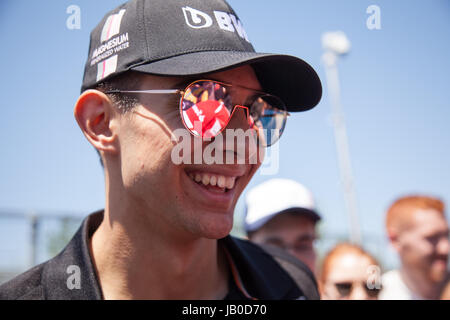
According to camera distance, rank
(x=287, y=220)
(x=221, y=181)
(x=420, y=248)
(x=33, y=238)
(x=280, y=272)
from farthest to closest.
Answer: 1. (x=33, y=238)
2. (x=287, y=220)
3. (x=420, y=248)
4. (x=280, y=272)
5. (x=221, y=181)

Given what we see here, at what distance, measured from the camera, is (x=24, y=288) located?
1.71m

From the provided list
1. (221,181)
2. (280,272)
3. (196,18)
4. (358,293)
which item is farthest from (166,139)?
(358,293)

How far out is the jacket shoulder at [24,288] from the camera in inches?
65.7

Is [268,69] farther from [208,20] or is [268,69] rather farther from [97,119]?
[97,119]

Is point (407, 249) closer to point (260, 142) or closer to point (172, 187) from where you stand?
point (260, 142)

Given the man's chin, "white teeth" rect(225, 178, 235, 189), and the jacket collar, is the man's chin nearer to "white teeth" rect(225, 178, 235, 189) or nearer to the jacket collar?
"white teeth" rect(225, 178, 235, 189)

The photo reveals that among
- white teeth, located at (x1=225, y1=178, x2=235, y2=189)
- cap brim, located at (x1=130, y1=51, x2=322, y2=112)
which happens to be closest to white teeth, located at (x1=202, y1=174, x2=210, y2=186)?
white teeth, located at (x1=225, y1=178, x2=235, y2=189)

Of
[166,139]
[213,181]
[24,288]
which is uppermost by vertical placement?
[166,139]

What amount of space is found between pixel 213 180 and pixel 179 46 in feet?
1.85

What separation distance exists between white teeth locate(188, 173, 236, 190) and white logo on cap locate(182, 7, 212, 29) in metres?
0.62

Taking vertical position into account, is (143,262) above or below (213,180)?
below

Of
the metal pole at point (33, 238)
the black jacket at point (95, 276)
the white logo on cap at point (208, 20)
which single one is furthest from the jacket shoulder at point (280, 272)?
the metal pole at point (33, 238)
